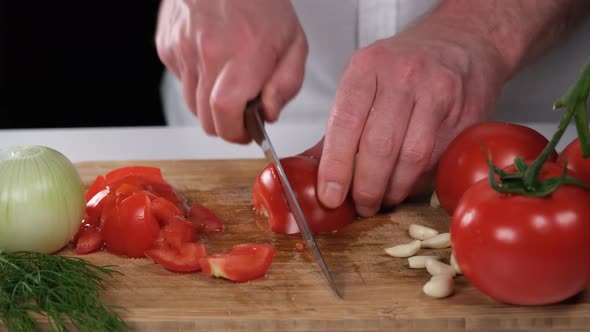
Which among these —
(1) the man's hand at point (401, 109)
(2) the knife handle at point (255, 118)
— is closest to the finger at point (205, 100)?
(2) the knife handle at point (255, 118)

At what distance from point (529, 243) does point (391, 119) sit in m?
0.41

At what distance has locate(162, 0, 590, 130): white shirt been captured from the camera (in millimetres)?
2072

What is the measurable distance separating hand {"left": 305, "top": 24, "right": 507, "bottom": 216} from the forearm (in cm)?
16

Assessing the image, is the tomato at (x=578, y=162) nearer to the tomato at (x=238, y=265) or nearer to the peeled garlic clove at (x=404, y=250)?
the peeled garlic clove at (x=404, y=250)

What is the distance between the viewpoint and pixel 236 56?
1.56m

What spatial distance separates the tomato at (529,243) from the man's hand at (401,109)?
12.2 inches

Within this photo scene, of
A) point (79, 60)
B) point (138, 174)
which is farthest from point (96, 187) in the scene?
point (79, 60)

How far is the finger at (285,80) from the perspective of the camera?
5.16 ft

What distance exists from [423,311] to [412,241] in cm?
28

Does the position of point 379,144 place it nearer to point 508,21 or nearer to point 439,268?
point 439,268

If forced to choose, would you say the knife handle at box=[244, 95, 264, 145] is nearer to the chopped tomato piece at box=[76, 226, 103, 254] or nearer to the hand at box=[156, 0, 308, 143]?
the hand at box=[156, 0, 308, 143]

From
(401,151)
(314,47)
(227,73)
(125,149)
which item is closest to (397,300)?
(401,151)

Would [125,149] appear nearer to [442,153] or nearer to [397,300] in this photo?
[442,153]

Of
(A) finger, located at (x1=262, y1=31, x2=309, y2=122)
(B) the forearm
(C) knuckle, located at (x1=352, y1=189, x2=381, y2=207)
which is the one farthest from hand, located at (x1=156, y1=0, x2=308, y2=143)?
(B) the forearm
